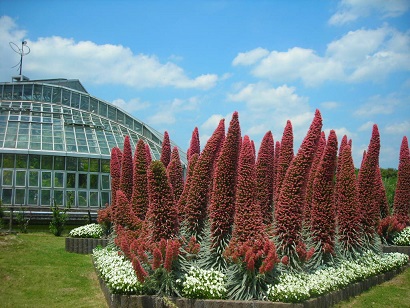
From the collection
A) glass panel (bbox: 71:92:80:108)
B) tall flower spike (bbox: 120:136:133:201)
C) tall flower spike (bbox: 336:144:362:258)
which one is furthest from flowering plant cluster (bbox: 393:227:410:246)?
glass panel (bbox: 71:92:80:108)

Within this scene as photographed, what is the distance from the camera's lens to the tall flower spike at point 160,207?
25.3 ft

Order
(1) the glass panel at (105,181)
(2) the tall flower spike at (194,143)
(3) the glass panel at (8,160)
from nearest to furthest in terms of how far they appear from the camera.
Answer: (2) the tall flower spike at (194,143) → (3) the glass panel at (8,160) → (1) the glass panel at (105,181)

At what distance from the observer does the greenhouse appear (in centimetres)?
1970

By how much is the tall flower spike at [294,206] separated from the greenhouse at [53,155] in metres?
12.7

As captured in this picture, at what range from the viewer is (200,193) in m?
8.38

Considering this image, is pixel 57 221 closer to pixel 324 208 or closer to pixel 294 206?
pixel 324 208

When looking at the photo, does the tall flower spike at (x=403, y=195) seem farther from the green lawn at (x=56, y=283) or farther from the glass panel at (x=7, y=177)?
the glass panel at (x=7, y=177)

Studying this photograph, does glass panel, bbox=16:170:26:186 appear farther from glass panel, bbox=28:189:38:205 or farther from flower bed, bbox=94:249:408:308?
flower bed, bbox=94:249:408:308

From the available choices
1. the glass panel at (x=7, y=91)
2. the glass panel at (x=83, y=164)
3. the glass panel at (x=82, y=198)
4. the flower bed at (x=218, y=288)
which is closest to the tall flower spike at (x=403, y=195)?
the flower bed at (x=218, y=288)

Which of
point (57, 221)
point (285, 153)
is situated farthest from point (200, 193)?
point (57, 221)

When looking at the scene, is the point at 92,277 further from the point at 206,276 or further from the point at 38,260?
the point at 206,276

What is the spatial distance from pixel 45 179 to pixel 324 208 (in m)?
14.8

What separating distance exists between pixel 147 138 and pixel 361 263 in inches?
762

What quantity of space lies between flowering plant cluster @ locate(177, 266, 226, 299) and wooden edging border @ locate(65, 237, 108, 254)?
23.3ft
